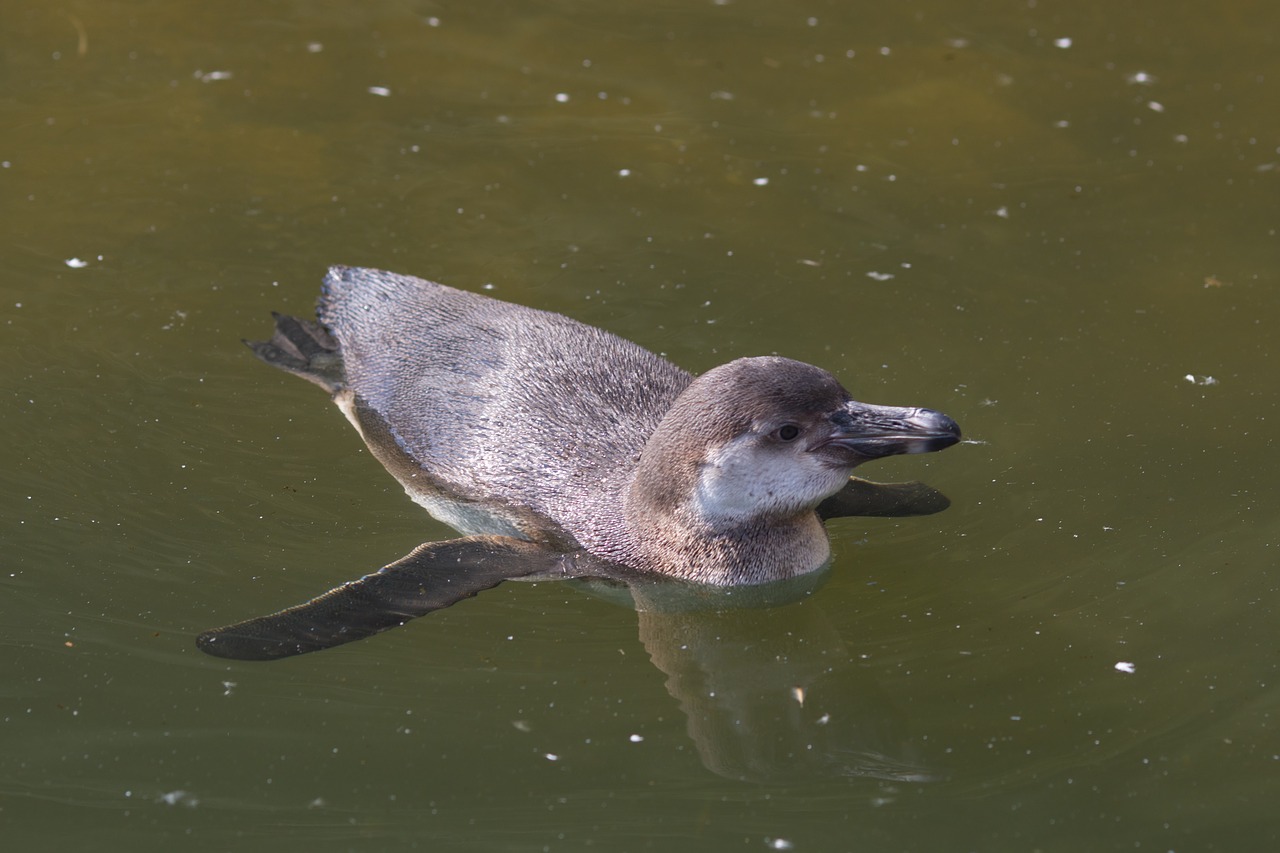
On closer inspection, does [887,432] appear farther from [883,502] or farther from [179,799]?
[179,799]

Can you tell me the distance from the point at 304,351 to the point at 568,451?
1651 mm

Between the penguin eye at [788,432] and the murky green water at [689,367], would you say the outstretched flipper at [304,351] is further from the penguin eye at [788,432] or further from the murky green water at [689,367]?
the penguin eye at [788,432]

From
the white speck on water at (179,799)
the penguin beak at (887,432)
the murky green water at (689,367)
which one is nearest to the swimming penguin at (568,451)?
the penguin beak at (887,432)

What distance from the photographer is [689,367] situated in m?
7.01

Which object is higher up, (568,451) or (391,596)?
(568,451)

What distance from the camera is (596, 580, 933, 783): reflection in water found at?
4801 mm

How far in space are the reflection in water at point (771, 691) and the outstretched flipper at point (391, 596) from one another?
0.47 metres

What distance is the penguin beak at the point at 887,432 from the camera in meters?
5.20

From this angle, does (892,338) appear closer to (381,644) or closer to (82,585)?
(381,644)

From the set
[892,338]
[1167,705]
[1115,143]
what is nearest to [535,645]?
[1167,705]

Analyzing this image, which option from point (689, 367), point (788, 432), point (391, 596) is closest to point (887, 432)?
point (788, 432)

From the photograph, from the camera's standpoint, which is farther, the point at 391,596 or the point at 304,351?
the point at 304,351

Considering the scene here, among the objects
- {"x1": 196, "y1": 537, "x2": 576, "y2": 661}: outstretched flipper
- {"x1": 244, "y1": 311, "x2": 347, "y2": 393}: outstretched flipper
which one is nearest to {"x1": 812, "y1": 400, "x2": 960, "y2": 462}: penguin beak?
{"x1": 196, "y1": 537, "x2": 576, "y2": 661}: outstretched flipper

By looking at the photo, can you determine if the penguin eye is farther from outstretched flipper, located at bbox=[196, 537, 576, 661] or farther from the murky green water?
outstretched flipper, located at bbox=[196, 537, 576, 661]
